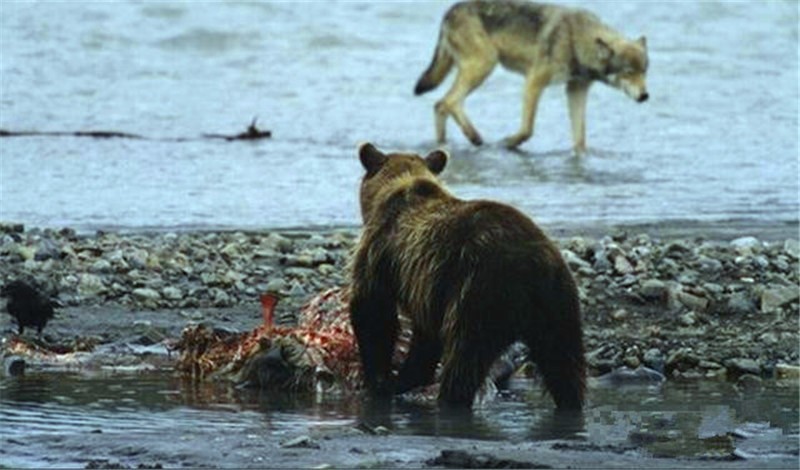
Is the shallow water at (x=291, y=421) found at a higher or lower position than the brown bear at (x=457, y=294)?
lower

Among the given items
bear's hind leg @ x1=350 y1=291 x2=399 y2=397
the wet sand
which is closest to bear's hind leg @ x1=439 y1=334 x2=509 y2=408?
the wet sand

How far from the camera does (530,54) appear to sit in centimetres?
2306

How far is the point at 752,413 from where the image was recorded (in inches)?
321

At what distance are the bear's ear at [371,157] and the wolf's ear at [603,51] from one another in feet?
45.4

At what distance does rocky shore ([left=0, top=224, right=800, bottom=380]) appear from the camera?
31.4ft

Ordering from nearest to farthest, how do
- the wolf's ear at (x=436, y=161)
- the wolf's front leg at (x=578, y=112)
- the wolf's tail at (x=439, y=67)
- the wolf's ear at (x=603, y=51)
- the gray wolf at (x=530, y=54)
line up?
the wolf's ear at (x=436, y=161) < the wolf's front leg at (x=578, y=112) < the gray wolf at (x=530, y=54) < the wolf's ear at (x=603, y=51) < the wolf's tail at (x=439, y=67)

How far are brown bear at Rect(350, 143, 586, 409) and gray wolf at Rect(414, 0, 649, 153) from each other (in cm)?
1318

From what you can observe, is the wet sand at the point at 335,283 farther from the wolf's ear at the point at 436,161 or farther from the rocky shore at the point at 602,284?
the wolf's ear at the point at 436,161

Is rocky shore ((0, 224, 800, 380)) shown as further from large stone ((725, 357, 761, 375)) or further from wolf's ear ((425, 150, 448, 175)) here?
wolf's ear ((425, 150, 448, 175))

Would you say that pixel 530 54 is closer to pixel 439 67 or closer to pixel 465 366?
pixel 439 67

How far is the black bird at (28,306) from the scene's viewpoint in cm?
950

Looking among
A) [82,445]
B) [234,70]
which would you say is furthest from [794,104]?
[82,445]

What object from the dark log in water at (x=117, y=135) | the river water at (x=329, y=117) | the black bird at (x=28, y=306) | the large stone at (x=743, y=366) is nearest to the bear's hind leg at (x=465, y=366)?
the large stone at (x=743, y=366)

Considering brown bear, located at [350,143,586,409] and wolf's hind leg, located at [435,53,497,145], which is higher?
wolf's hind leg, located at [435,53,497,145]
